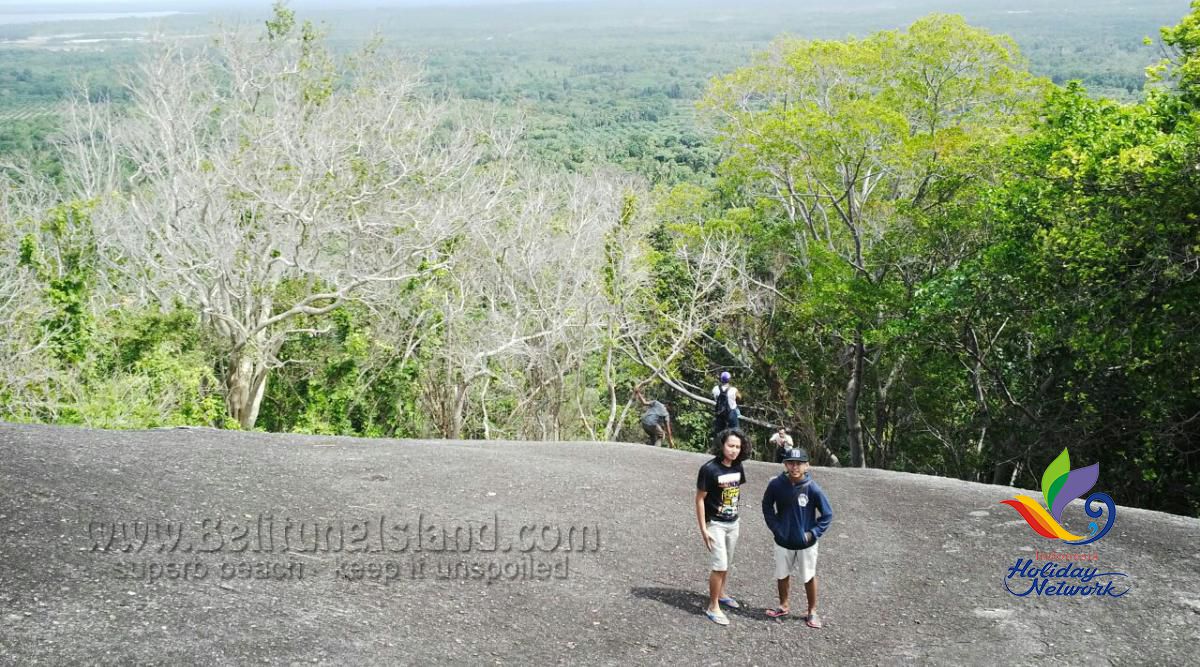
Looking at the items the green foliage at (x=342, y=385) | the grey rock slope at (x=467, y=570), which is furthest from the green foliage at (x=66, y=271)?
the grey rock slope at (x=467, y=570)

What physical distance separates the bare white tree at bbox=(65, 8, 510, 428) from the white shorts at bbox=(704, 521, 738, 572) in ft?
45.1

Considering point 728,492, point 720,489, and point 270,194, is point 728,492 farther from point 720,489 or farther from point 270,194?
point 270,194

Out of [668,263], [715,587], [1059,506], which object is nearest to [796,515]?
[715,587]

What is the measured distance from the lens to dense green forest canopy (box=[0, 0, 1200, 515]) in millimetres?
13758

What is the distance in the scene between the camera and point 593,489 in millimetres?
9773

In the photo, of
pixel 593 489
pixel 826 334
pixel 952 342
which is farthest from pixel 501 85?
pixel 593 489

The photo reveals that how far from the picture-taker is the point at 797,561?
6.52m

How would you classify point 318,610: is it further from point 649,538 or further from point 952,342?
point 952,342

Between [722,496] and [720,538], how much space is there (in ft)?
1.10

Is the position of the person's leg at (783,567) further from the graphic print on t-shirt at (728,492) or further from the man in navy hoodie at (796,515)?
the graphic print on t-shirt at (728,492)

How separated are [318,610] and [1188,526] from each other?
27.9 ft

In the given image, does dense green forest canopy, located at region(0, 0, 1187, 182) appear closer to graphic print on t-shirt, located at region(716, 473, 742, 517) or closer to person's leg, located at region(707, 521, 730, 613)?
graphic print on t-shirt, located at region(716, 473, 742, 517)

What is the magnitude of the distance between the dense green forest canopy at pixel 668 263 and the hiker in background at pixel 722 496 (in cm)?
786

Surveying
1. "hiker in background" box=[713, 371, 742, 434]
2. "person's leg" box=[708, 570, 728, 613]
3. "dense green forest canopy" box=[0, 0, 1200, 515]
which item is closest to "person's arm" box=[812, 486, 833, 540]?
"person's leg" box=[708, 570, 728, 613]
